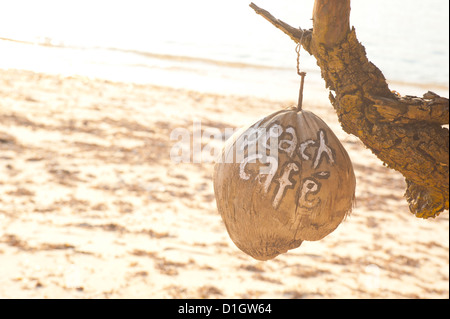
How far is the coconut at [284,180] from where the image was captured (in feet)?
4.28

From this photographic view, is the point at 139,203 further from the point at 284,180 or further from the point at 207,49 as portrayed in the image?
the point at 207,49

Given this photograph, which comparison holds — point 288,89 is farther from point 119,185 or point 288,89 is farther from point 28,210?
point 28,210

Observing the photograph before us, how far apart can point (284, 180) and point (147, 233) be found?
449 centimetres

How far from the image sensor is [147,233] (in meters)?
5.61

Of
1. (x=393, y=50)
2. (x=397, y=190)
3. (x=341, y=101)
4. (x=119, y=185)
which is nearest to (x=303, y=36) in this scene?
(x=341, y=101)

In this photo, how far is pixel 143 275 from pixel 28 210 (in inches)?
65.4

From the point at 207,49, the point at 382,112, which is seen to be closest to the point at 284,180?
the point at 382,112

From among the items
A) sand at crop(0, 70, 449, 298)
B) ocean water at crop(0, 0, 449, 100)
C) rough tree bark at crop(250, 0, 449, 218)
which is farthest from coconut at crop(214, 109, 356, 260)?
ocean water at crop(0, 0, 449, 100)

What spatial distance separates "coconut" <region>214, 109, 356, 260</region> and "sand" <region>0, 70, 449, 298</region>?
183cm

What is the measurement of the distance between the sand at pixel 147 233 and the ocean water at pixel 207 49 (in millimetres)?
1601

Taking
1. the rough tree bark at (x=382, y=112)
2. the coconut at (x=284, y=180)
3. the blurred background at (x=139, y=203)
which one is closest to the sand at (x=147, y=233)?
the blurred background at (x=139, y=203)

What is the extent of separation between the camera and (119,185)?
6.68 m

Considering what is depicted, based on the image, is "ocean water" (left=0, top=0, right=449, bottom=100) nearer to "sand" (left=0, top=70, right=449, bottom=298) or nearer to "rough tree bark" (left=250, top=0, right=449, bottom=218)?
"sand" (left=0, top=70, right=449, bottom=298)

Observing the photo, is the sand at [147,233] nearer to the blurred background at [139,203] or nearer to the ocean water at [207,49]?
the blurred background at [139,203]
